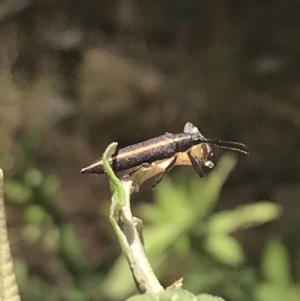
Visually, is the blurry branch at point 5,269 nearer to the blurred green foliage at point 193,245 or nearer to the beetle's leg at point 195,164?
the beetle's leg at point 195,164

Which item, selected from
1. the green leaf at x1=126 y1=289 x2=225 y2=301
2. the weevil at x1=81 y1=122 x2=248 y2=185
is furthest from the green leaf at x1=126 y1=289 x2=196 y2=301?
the weevil at x1=81 y1=122 x2=248 y2=185

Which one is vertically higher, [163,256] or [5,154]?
[5,154]

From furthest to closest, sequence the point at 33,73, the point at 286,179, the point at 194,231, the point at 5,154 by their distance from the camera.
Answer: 1. the point at 33,73
2. the point at 286,179
3. the point at 5,154
4. the point at 194,231

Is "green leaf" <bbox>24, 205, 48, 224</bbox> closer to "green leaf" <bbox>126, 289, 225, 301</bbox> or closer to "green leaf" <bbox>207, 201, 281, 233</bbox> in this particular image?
"green leaf" <bbox>207, 201, 281, 233</bbox>

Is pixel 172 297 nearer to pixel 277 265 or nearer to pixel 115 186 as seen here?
pixel 115 186

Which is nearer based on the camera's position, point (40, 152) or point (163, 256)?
point (163, 256)

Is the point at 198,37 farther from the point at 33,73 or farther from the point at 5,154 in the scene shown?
the point at 5,154

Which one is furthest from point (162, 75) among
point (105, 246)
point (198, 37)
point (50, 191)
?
point (50, 191)
